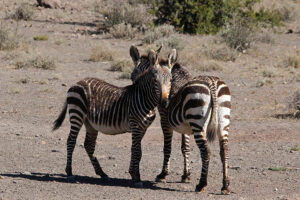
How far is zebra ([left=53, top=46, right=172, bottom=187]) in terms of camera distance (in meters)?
8.94

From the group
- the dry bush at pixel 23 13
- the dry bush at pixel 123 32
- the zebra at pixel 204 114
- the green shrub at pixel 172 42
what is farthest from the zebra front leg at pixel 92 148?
the dry bush at pixel 23 13

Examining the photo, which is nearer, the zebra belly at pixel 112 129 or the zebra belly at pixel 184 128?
the zebra belly at pixel 184 128

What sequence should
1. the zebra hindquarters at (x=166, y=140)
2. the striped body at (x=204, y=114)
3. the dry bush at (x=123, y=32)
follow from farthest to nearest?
the dry bush at (x=123, y=32), the zebra hindquarters at (x=166, y=140), the striped body at (x=204, y=114)

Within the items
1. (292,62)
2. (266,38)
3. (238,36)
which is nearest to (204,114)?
(292,62)

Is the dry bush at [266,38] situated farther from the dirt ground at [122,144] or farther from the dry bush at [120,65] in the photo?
the dry bush at [120,65]

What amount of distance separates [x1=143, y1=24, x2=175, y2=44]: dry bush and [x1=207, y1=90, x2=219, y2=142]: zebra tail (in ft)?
54.9

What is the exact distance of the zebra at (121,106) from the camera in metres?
8.94

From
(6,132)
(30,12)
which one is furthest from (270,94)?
(30,12)

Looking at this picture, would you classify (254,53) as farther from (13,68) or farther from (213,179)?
(213,179)

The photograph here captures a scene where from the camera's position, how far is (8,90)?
57.5 ft

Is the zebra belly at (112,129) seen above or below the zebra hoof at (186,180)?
above

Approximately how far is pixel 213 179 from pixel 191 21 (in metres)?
19.2

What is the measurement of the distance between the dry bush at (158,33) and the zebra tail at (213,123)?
54.9 ft

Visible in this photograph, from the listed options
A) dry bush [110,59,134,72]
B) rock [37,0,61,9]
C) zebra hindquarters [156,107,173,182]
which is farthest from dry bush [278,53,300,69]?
rock [37,0,61,9]
